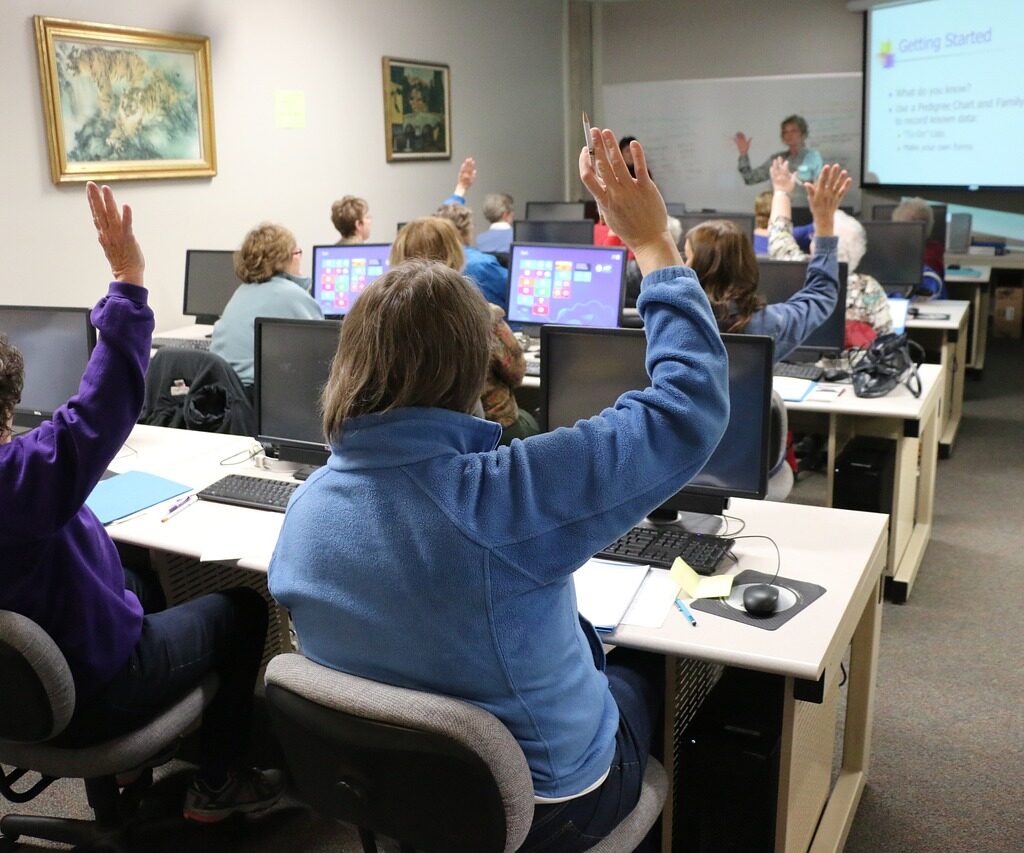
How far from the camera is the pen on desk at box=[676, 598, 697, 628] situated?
5.81 ft

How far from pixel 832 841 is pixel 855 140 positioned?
731cm

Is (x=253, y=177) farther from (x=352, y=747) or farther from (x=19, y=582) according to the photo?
(x=352, y=747)

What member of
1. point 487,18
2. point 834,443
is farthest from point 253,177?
point 834,443

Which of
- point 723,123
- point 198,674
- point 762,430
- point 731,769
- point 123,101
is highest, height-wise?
point 723,123

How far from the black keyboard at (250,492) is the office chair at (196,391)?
67 centimetres

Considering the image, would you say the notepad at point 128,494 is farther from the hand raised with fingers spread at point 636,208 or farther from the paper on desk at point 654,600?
the hand raised with fingers spread at point 636,208

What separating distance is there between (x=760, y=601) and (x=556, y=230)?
15.1 ft

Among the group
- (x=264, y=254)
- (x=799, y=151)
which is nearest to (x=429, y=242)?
(x=264, y=254)

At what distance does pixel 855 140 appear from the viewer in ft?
27.4

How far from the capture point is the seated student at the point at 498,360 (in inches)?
120

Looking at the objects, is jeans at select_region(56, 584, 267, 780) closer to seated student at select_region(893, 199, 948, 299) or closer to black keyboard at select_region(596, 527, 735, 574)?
black keyboard at select_region(596, 527, 735, 574)

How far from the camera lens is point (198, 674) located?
6.58 feet

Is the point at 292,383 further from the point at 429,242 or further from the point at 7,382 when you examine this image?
the point at 429,242

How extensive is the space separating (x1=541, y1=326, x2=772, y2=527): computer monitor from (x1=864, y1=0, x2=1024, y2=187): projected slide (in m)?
6.12
